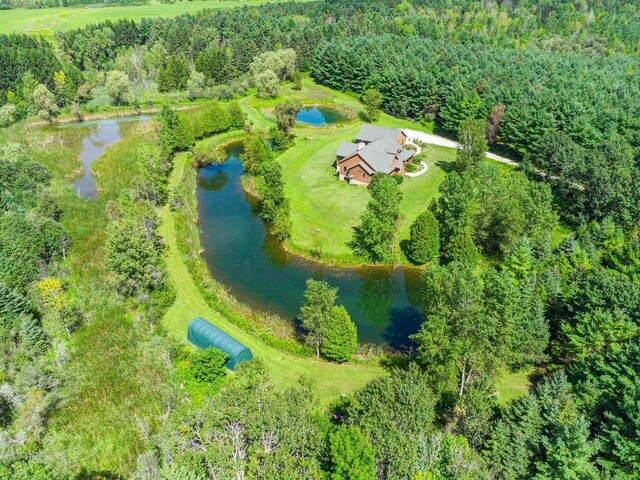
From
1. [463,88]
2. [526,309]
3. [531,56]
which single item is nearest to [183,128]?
[463,88]

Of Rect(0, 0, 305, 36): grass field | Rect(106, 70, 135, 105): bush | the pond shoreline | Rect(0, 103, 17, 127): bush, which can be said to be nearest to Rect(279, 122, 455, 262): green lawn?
the pond shoreline

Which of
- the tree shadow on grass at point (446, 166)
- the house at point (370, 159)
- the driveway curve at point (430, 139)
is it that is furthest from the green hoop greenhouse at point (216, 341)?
the driveway curve at point (430, 139)

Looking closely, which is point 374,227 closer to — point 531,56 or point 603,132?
point 603,132

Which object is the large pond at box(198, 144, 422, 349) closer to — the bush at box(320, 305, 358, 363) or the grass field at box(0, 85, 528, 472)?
the grass field at box(0, 85, 528, 472)

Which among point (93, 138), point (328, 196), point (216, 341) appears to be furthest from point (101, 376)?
point (93, 138)

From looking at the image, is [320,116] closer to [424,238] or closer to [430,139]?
[430,139]

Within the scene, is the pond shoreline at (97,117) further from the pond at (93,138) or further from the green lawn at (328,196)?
the green lawn at (328,196)
